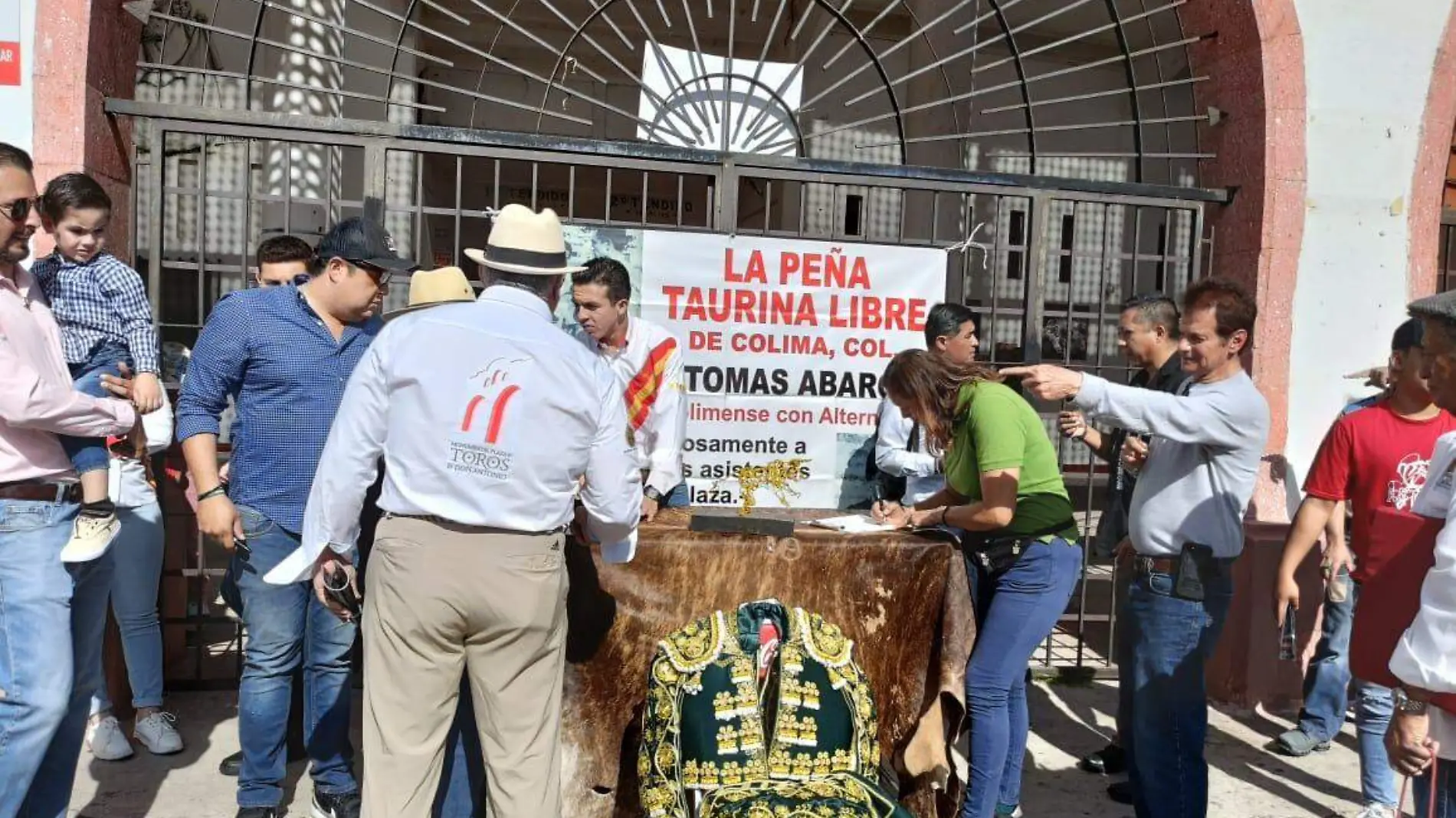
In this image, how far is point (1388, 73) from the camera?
18.5 ft

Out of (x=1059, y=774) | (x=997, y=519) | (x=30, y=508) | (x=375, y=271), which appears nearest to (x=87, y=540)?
(x=30, y=508)

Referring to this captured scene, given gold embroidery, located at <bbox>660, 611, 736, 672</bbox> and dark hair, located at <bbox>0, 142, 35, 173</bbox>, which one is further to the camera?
gold embroidery, located at <bbox>660, 611, 736, 672</bbox>

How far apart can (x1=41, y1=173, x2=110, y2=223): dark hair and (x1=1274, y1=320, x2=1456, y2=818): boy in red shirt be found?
4.21 meters

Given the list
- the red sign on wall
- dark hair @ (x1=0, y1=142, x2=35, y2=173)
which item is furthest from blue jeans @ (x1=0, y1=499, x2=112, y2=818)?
the red sign on wall

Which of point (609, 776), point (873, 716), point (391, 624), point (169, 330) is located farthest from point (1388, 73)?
point (169, 330)

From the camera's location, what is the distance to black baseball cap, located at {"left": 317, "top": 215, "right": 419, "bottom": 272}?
11.3ft

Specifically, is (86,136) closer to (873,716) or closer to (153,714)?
(153,714)

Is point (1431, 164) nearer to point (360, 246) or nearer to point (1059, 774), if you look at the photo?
point (1059, 774)

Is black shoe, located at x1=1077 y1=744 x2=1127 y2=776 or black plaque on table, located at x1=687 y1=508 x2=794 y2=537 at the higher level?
black plaque on table, located at x1=687 y1=508 x2=794 y2=537

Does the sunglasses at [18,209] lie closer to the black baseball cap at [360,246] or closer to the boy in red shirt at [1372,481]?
the black baseball cap at [360,246]

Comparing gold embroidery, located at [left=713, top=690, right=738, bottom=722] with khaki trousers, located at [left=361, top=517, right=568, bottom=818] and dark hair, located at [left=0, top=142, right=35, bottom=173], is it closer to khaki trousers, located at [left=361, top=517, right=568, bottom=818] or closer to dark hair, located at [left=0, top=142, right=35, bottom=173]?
khaki trousers, located at [left=361, top=517, right=568, bottom=818]

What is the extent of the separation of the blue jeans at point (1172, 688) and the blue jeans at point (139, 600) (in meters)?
3.77

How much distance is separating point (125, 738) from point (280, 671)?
1.27m

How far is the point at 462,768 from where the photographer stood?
339 centimetres
